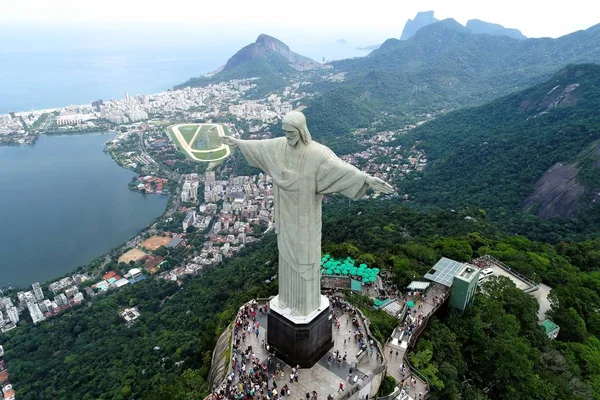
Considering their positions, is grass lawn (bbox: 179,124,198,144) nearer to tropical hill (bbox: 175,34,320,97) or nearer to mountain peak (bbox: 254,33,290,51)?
tropical hill (bbox: 175,34,320,97)

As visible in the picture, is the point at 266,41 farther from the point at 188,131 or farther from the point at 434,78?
the point at 188,131

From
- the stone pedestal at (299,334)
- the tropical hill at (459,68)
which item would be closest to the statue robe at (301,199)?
the stone pedestal at (299,334)

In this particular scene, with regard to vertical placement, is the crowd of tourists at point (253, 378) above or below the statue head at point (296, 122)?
below

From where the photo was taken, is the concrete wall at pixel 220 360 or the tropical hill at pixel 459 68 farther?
the tropical hill at pixel 459 68

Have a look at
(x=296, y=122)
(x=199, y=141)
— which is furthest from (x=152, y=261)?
(x=199, y=141)

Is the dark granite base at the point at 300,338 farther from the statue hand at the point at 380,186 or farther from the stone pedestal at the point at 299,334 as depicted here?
the statue hand at the point at 380,186

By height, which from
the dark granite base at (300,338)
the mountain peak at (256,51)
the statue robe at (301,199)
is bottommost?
the dark granite base at (300,338)

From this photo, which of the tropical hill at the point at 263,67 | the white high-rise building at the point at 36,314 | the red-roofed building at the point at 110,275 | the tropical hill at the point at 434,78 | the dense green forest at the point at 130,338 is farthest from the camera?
the tropical hill at the point at 263,67

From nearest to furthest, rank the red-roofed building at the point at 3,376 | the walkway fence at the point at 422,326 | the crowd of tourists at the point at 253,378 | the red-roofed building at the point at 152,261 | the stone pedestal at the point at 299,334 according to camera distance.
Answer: the crowd of tourists at the point at 253,378, the stone pedestal at the point at 299,334, the walkway fence at the point at 422,326, the red-roofed building at the point at 3,376, the red-roofed building at the point at 152,261

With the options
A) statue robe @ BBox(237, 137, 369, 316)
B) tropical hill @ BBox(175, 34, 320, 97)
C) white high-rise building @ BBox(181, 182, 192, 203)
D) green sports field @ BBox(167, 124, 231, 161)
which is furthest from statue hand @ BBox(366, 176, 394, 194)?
tropical hill @ BBox(175, 34, 320, 97)

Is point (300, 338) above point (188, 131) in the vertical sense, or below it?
above
